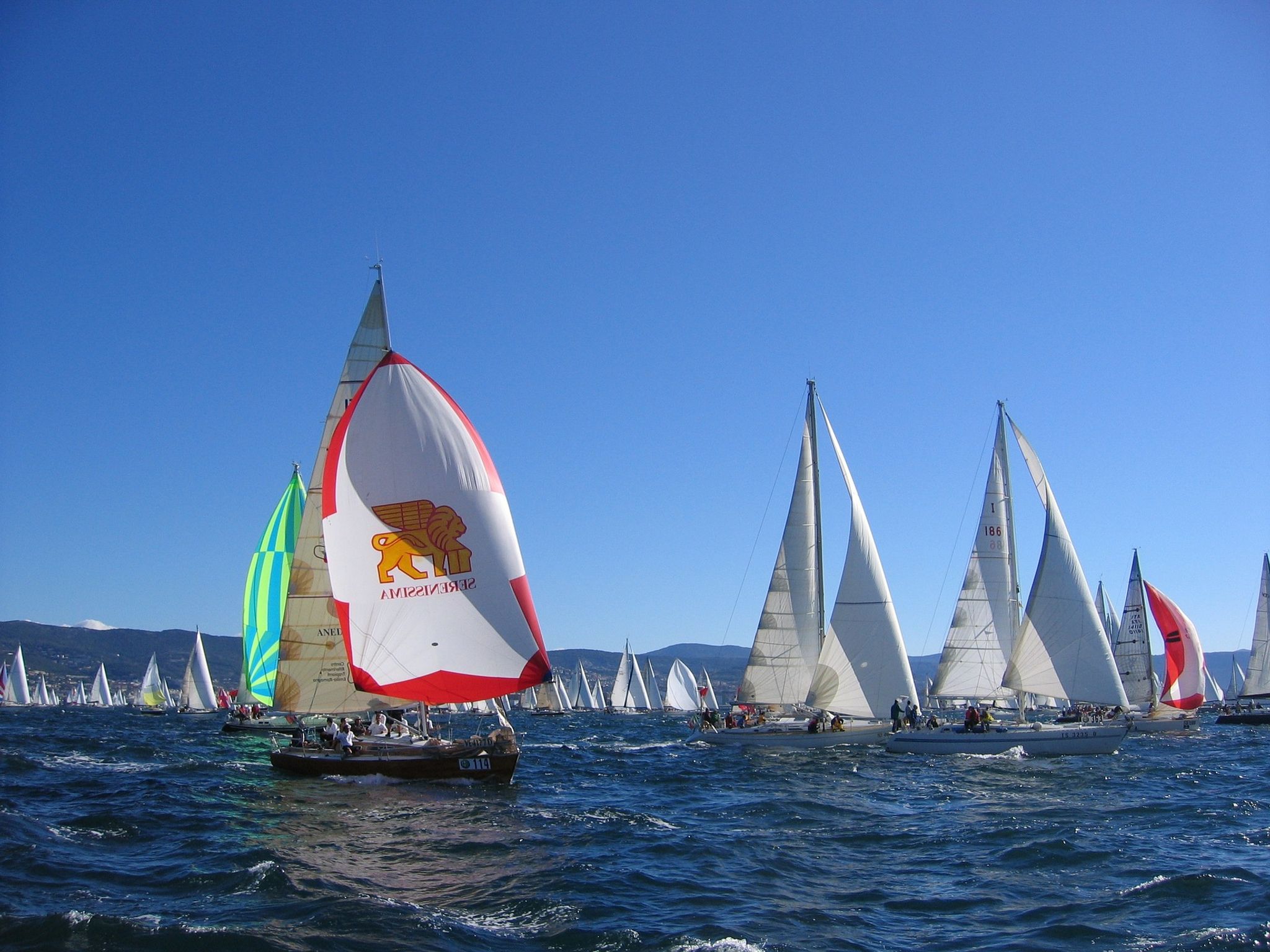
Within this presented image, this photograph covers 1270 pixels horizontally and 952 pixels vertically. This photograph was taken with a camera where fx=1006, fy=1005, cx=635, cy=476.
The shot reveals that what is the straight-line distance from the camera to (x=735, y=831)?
1939 centimetres

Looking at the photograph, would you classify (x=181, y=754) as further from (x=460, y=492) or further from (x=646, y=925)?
(x=646, y=925)

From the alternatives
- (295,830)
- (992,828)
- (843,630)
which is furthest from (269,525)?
(992,828)

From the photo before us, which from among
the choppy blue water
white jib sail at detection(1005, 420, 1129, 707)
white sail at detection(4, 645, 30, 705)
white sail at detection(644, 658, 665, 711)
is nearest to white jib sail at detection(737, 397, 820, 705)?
white jib sail at detection(1005, 420, 1129, 707)

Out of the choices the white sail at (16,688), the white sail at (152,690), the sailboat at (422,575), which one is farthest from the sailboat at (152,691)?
the sailboat at (422,575)

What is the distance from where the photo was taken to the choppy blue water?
39.9 feet

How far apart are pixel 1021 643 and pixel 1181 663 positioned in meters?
23.0

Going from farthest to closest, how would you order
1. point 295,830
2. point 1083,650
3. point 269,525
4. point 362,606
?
1. point 269,525
2. point 1083,650
3. point 362,606
4. point 295,830

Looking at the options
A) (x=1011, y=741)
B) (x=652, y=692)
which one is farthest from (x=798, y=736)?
(x=652, y=692)

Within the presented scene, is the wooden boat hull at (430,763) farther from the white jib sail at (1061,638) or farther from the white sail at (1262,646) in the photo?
the white sail at (1262,646)

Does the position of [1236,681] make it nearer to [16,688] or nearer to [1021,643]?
[1021,643]

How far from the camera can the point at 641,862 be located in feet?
54.0

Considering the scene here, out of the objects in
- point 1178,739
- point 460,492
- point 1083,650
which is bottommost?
point 1178,739

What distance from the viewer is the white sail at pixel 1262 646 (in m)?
63.8

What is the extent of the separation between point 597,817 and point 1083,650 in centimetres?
2194
